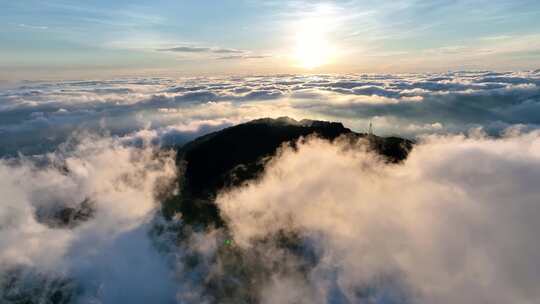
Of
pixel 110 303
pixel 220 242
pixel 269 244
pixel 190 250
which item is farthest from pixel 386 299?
pixel 110 303

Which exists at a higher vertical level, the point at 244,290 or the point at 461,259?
the point at 461,259

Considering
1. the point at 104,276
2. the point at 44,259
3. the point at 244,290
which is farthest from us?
the point at 44,259

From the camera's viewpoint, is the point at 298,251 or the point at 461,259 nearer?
the point at 461,259

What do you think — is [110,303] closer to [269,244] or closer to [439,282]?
[269,244]

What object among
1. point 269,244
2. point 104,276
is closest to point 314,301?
point 269,244

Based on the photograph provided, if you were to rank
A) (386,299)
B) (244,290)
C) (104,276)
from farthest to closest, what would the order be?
1. (104,276)
2. (244,290)
3. (386,299)

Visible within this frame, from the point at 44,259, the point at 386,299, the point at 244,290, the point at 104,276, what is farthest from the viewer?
the point at 44,259

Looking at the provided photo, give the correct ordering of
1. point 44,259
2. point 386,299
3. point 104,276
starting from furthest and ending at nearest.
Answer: point 44,259
point 104,276
point 386,299

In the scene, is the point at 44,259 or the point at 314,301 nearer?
the point at 314,301

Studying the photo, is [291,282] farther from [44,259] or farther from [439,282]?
[44,259]

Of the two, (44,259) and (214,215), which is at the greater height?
(214,215)
